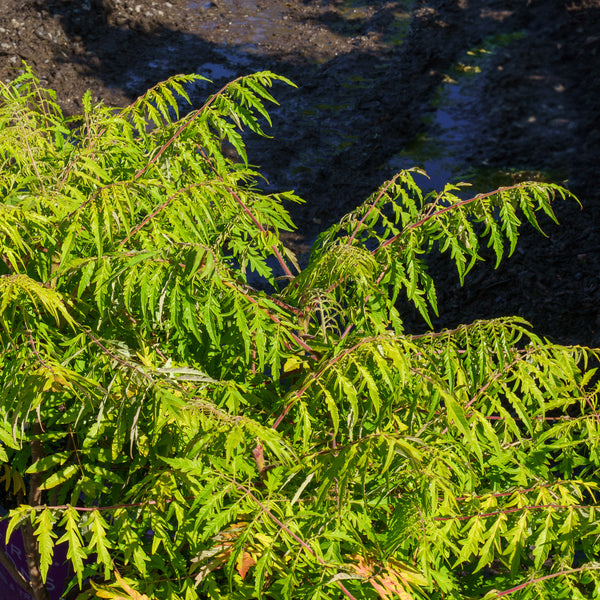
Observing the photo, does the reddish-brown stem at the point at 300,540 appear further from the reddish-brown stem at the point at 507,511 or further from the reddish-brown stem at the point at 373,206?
the reddish-brown stem at the point at 373,206

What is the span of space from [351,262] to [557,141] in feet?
23.3

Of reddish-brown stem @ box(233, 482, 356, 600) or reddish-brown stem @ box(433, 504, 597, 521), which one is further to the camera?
reddish-brown stem @ box(433, 504, 597, 521)

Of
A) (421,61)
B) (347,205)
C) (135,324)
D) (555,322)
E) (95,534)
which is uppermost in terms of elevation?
(135,324)

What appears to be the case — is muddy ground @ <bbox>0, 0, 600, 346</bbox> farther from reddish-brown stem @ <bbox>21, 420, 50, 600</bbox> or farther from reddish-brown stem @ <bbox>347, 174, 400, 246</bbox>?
reddish-brown stem @ <bbox>21, 420, 50, 600</bbox>

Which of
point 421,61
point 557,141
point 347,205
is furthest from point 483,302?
point 421,61

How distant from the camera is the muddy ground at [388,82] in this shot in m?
6.48

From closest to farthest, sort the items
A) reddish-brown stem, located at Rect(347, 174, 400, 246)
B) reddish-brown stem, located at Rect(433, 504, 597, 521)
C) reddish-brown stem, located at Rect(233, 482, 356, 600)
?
reddish-brown stem, located at Rect(233, 482, 356, 600) < reddish-brown stem, located at Rect(433, 504, 597, 521) < reddish-brown stem, located at Rect(347, 174, 400, 246)

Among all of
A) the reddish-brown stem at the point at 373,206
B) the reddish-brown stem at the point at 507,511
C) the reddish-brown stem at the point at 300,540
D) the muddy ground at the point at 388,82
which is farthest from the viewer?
the muddy ground at the point at 388,82

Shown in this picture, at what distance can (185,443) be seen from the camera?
2.14 meters

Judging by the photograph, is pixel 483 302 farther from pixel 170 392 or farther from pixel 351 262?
pixel 170 392

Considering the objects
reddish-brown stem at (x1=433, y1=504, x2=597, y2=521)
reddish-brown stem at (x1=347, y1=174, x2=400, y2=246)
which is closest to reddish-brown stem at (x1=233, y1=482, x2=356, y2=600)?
reddish-brown stem at (x1=433, y1=504, x2=597, y2=521)

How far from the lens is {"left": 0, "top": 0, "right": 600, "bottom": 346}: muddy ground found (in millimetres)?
6480

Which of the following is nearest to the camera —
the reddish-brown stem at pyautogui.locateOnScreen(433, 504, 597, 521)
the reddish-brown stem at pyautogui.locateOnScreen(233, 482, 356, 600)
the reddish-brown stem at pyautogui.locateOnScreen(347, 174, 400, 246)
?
the reddish-brown stem at pyautogui.locateOnScreen(233, 482, 356, 600)

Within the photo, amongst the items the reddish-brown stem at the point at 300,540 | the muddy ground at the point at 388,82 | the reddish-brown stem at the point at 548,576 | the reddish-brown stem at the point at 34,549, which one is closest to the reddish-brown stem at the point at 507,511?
the reddish-brown stem at the point at 548,576
